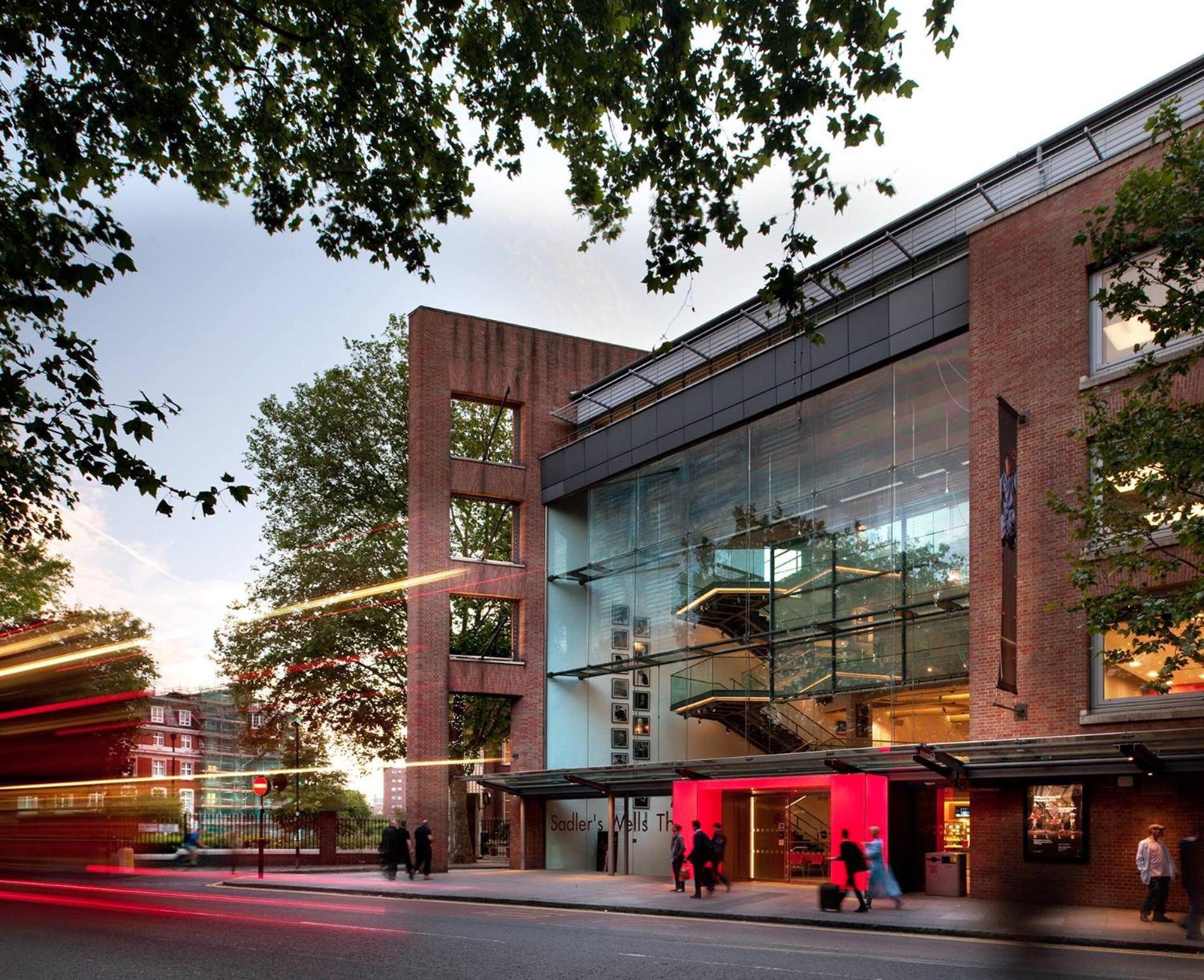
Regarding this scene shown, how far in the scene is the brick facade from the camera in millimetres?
19047

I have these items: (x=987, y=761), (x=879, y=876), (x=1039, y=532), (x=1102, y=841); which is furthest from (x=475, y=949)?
(x=1039, y=532)

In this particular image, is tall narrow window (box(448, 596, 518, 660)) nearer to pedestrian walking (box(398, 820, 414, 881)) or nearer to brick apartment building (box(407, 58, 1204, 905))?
brick apartment building (box(407, 58, 1204, 905))

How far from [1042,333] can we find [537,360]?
17.8 m

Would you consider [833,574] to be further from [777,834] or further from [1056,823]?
[1056,823]

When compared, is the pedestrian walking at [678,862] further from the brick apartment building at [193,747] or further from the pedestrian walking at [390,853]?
the brick apartment building at [193,747]

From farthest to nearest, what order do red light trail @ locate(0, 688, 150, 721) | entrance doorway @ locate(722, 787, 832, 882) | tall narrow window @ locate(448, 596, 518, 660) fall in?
tall narrow window @ locate(448, 596, 518, 660) → red light trail @ locate(0, 688, 150, 721) → entrance doorway @ locate(722, 787, 832, 882)

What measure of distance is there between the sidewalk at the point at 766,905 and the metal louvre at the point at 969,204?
875cm

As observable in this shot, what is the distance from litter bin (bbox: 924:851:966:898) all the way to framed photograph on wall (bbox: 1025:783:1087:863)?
2125mm

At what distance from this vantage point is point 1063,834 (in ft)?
64.0

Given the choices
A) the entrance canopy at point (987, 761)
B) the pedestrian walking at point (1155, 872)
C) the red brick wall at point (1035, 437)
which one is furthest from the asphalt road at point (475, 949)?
the red brick wall at point (1035, 437)

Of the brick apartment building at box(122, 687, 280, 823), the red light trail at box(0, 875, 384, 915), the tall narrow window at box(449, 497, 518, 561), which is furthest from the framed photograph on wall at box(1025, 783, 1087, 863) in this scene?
the brick apartment building at box(122, 687, 280, 823)

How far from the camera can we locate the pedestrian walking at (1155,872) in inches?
653

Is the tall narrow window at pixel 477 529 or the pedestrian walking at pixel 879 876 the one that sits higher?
the tall narrow window at pixel 477 529

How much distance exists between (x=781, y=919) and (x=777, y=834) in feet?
31.2
